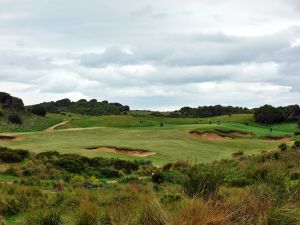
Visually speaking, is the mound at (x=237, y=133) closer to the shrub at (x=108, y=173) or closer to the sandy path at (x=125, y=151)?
the sandy path at (x=125, y=151)

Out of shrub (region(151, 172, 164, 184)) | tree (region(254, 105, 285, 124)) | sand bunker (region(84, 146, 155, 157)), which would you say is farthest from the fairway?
tree (region(254, 105, 285, 124))

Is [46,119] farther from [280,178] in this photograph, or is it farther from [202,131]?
[280,178]

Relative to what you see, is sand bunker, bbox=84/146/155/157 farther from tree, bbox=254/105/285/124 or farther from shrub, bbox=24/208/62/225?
tree, bbox=254/105/285/124

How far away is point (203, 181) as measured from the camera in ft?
30.6

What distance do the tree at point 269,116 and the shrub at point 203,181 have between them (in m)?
84.4

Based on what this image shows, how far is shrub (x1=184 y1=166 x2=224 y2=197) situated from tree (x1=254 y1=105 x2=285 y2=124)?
84445 mm

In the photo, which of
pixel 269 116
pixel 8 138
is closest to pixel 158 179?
pixel 8 138

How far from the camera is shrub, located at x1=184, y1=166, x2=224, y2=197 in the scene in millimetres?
9109

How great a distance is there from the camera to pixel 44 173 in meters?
28.3

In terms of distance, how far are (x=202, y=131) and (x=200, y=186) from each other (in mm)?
57046

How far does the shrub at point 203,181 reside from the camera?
9109mm

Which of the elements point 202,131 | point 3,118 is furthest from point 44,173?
point 3,118

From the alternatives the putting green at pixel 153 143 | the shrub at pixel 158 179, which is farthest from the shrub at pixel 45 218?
→ the putting green at pixel 153 143

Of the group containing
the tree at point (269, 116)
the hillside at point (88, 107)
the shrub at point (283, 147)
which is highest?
the hillside at point (88, 107)
